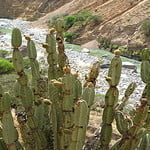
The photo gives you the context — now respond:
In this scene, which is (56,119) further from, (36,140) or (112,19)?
(112,19)

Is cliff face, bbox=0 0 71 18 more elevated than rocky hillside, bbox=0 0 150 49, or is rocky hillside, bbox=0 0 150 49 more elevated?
cliff face, bbox=0 0 71 18

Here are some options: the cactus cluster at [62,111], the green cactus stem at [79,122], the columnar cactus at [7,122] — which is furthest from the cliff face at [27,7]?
the green cactus stem at [79,122]

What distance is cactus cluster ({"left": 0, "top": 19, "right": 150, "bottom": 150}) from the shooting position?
204 centimetres

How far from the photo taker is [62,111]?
96.8 inches

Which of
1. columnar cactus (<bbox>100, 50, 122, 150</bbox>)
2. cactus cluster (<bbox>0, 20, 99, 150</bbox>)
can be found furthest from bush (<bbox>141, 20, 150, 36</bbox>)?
columnar cactus (<bbox>100, 50, 122, 150</bbox>)

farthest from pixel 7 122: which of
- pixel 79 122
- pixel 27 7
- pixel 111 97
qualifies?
pixel 27 7

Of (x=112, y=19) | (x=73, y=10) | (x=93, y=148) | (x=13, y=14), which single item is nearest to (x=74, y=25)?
(x=112, y=19)

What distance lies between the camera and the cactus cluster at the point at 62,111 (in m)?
2.04

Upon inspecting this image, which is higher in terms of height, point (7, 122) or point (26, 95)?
point (26, 95)

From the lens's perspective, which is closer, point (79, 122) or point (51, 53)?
point (79, 122)

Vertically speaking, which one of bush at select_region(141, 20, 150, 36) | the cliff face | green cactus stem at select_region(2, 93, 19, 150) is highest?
the cliff face

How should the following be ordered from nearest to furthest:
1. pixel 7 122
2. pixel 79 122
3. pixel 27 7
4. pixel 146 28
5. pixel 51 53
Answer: pixel 79 122 < pixel 7 122 < pixel 51 53 < pixel 146 28 < pixel 27 7

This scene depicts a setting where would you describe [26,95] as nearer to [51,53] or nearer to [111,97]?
[51,53]

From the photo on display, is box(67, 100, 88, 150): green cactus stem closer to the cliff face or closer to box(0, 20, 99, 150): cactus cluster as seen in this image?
box(0, 20, 99, 150): cactus cluster
